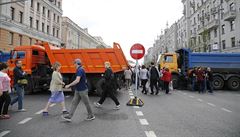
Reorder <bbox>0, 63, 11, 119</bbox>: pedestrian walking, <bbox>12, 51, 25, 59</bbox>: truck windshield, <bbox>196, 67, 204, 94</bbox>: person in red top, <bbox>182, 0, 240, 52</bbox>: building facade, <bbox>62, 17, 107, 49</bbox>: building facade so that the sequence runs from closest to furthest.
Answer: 1. <bbox>0, 63, 11, 119</bbox>: pedestrian walking
2. <bbox>12, 51, 25, 59</bbox>: truck windshield
3. <bbox>196, 67, 204, 94</bbox>: person in red top
4. <bbox>182, 0, 240, 52</bbox>: building facade
5. <bbox>62, 17, 107, 49</bbox>: building facade

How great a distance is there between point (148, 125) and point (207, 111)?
3385 millimetres

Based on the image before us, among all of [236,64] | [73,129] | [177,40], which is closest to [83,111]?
[73,129]

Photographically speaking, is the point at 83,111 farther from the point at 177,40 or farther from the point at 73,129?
the point at 177,40

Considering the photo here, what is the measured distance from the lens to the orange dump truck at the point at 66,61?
13.5 m

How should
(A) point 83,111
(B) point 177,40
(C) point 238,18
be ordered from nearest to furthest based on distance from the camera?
1. (A) point 83,111
2. (C) point 238,18
3. (B) point 177,40

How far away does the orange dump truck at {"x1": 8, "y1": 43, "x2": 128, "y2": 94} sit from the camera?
44.4 ft

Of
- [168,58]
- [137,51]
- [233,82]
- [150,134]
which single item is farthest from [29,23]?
[150,134]

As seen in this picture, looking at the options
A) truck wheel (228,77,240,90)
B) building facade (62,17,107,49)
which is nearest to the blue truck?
truck wheel (228,77,240,90)

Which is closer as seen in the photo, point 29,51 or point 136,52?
point 136,52

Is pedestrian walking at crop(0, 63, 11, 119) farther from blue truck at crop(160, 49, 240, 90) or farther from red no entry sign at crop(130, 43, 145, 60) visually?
blue truck at crop(160, 49, 240, 90)

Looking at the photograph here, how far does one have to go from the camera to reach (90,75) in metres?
14.0

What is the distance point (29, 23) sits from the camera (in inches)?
1572

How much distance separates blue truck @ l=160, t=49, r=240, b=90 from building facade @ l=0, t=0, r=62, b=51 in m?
13.1

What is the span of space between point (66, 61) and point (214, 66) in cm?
1134
